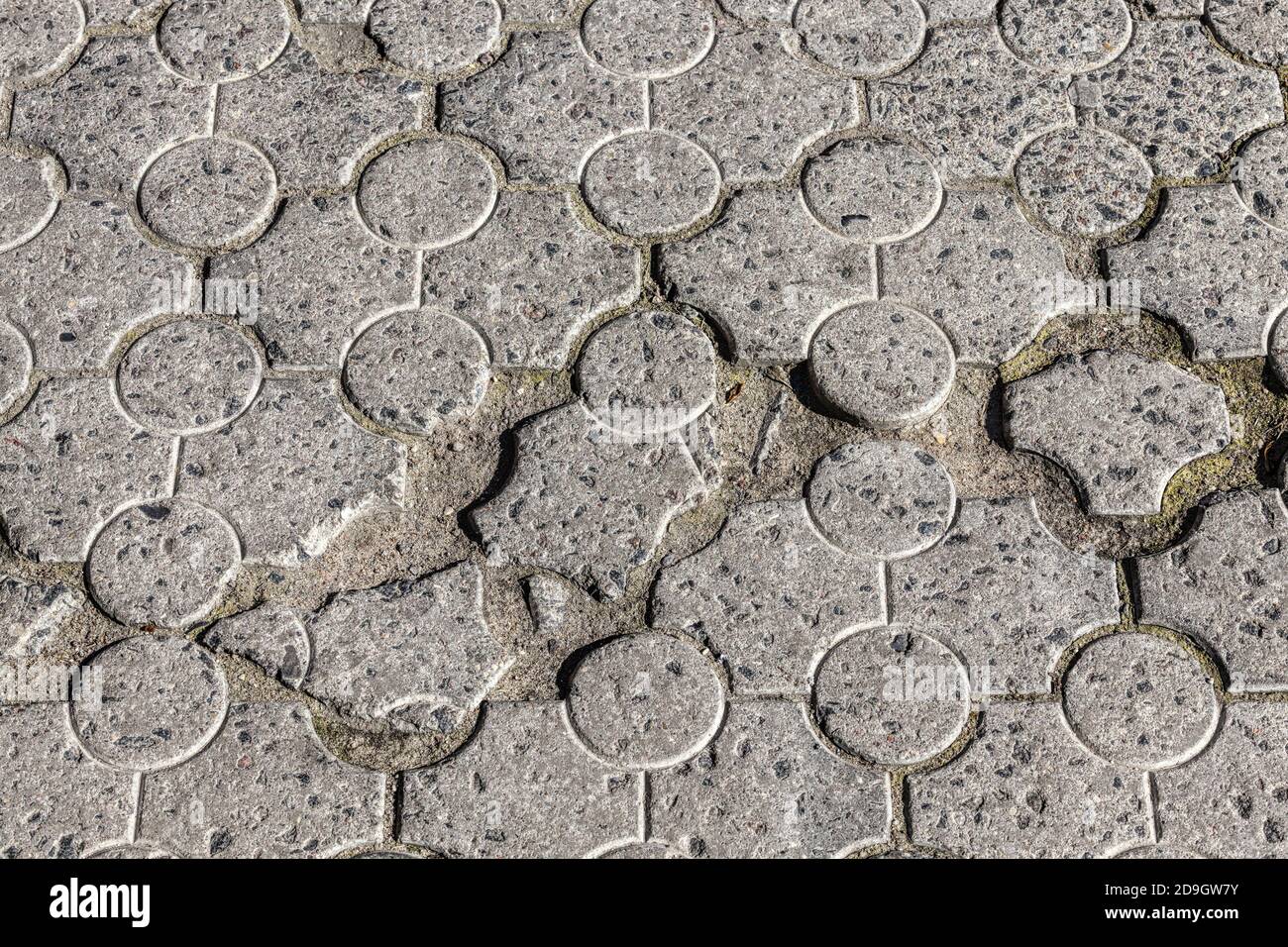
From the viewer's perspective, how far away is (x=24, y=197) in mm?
2406

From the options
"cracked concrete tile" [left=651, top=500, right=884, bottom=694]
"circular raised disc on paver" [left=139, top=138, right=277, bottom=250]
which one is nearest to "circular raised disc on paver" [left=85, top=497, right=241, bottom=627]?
"circular raised disc on paver" [left=139, top=138, right=277, bottom=250]

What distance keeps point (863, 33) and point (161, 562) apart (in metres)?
1.80

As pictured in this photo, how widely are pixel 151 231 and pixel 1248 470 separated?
2159 mm

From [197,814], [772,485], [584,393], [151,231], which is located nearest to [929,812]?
Answer: [772,485]

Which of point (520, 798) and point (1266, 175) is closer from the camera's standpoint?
point (520, 798)

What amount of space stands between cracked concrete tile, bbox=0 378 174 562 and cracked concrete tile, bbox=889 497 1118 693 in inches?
54.7

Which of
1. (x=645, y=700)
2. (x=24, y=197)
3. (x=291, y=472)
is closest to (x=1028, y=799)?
(x=645, y=700)

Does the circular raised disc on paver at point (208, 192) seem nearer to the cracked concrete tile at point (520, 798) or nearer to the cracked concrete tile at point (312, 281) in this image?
the cracked concrete tile at point (312, 281)

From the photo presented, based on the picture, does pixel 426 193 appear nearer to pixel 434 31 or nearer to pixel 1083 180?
pixel 434 31

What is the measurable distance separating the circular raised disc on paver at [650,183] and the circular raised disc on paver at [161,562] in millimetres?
962

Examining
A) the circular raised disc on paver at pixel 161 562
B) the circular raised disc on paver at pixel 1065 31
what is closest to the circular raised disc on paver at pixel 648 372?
the circular raised disc on paver at pixel 161 562

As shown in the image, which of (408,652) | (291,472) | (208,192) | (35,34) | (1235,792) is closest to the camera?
(1235,792)

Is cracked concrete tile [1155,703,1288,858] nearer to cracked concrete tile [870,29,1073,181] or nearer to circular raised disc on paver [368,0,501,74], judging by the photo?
cracked concrete tile [870,29,1073,181]

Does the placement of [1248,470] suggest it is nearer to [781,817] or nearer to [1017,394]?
[1017,394]
